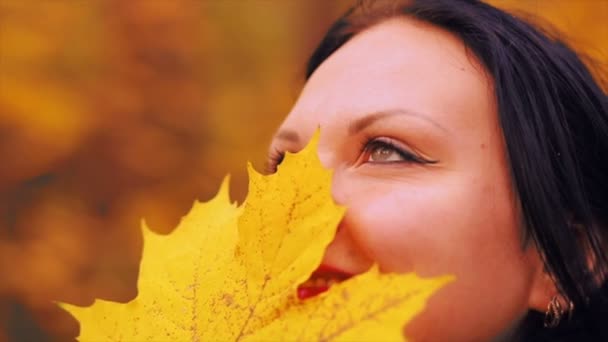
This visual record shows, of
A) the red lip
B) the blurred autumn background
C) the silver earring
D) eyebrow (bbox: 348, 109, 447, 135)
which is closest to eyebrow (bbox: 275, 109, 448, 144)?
eyebrow (bbox: 348, 109, 447, 135)

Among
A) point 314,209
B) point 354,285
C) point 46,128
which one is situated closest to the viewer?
point 354,285

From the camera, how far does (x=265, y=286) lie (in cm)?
99

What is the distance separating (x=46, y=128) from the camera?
337 cm

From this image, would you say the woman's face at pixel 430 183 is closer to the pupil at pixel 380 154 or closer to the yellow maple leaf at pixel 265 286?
the pupil at pixel 380 154

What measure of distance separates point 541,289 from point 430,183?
321mm

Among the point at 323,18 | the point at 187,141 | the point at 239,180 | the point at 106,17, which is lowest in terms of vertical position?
the point at 239,180

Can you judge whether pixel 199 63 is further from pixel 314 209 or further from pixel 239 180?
pixel 314 209

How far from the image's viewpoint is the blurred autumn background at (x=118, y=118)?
3.40 metres

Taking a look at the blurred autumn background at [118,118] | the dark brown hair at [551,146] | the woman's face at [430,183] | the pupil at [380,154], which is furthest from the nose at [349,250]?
the blurred autumn background at [118,118]

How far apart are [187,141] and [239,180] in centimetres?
35

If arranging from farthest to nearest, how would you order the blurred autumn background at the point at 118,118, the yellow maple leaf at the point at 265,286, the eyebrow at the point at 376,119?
1. the blurred autumn background at the point at 118,118
2. the eyebrow at the point at 376,119
3. the yellow maple leaf at the point at 265,286

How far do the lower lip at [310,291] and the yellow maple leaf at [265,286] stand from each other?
157 mm

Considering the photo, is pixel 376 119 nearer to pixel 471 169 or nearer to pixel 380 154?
pixel 380 154

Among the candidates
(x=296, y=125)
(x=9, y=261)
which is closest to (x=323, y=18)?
(x=9, y=261)
